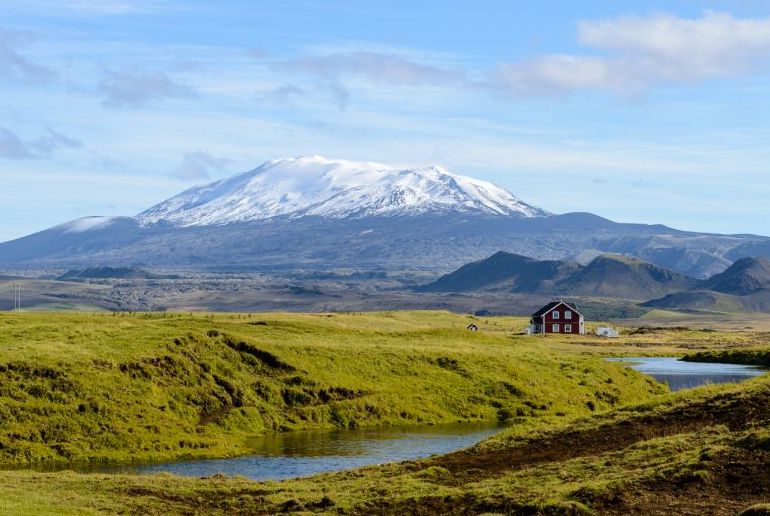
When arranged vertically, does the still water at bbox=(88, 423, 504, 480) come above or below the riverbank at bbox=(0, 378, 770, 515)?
below

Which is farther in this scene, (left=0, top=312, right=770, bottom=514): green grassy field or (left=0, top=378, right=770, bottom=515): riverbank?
(left=0, top=312, right=770, bottom=514): green grassy field

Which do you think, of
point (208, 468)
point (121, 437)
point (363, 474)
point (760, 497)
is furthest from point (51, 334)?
point (760, 497)

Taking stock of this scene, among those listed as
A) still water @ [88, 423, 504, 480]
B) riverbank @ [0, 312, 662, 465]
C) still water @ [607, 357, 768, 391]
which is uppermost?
riverbank @ [0, 312, 662, 465]

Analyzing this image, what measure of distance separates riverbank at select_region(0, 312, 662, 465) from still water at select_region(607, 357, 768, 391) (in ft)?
36.0

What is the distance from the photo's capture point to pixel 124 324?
8481 centimetres

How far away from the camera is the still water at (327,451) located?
52.2 meters

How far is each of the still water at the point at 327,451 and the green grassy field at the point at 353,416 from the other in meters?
2.40

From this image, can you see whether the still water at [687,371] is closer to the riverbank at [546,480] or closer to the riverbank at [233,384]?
the riverbank at [233,384]

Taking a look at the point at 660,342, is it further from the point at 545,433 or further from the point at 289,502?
the point at 289,502

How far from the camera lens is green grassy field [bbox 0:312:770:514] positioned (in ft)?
112

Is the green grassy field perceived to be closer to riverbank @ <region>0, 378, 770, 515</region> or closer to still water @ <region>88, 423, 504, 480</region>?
riverbank @ <region>0, 378, 770, 515</region>

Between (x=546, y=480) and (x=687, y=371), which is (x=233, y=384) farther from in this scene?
(x=687, y=371)

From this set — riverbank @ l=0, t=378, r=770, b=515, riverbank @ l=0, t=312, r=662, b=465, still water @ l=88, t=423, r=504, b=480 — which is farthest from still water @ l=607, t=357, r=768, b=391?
riverbank @ l=0, t=378, r=770, b=515

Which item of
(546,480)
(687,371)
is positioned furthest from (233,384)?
(687,371)
